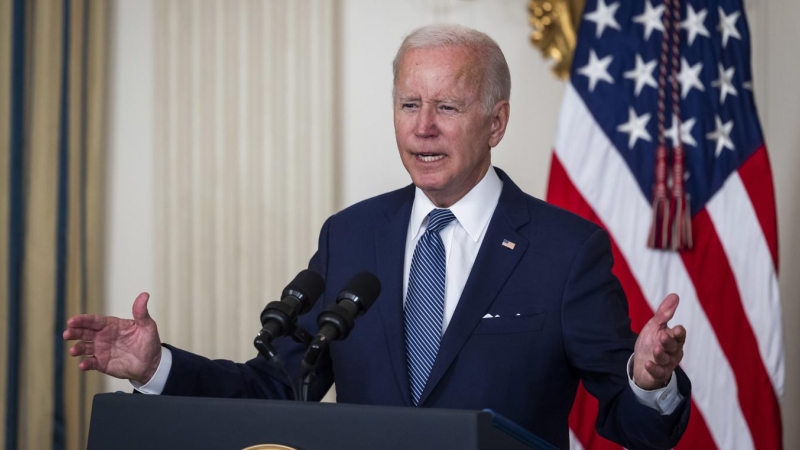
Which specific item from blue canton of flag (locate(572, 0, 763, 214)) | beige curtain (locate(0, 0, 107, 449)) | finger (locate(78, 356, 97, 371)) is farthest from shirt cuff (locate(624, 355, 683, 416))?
beige curtain (locate(0, 0, 107, 449))

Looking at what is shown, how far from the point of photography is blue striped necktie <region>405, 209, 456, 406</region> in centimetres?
215

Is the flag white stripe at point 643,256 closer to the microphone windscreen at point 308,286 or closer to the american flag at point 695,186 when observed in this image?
the american flag at point 695,186

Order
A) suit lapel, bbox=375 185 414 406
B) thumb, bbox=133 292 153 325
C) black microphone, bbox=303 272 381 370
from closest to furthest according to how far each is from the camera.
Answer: black microphone, bbox=303 272 381 370 → thumb, bbox=133 292 153 325 → suit lapel, bbox=375 185 414 406

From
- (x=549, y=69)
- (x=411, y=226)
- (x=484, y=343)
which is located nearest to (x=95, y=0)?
(x=549, y=69)

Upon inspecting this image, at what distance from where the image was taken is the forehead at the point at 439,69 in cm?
218

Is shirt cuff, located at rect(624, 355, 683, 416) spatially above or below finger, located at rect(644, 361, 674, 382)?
below

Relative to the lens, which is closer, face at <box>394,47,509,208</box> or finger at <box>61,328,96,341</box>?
finger at <box>61,328,96,341</box>

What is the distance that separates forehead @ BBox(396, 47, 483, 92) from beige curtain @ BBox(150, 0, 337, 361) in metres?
1.96

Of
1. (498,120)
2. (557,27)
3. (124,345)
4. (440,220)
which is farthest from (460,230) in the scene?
(557,27)

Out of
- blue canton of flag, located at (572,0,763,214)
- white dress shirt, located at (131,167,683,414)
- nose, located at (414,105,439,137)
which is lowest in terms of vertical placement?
white dress shirt, located at (131,167,683,414)

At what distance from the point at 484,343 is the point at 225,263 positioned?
2247 mm

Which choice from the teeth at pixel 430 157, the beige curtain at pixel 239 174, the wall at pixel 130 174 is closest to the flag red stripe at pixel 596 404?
the beige curtain at pixel 239 174

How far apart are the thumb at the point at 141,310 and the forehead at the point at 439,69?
0.76 m

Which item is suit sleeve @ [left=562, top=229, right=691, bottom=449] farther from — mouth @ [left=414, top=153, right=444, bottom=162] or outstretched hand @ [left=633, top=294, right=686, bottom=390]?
mouth @ [left=414, top=153, right=444, bottom=162]
